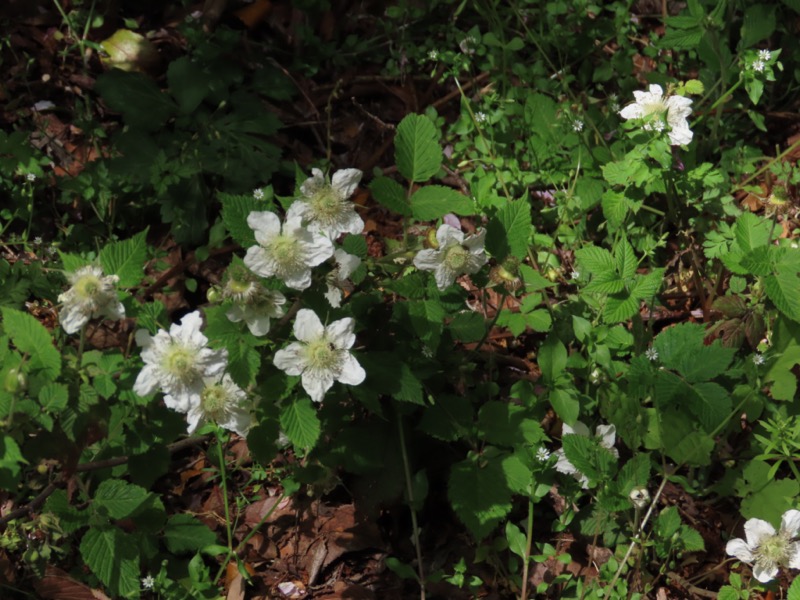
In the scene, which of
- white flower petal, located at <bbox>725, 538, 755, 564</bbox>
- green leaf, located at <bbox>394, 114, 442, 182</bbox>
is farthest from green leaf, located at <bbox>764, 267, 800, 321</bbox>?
green leaf, located at <bbox>394, 114, 442, 182</bbox>

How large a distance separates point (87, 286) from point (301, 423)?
62 centimetres

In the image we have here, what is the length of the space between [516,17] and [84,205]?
2.05 m

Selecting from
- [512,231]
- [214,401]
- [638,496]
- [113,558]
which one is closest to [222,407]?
[214,401]

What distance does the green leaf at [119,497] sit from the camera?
238cm

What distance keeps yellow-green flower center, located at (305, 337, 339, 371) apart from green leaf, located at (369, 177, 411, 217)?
51 cm

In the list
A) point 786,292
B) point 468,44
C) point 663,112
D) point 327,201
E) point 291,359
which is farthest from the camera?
point 468,44

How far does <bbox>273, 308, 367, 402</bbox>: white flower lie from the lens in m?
2.07

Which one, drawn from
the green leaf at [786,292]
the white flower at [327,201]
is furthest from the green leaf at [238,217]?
the green leaf at [786,292]

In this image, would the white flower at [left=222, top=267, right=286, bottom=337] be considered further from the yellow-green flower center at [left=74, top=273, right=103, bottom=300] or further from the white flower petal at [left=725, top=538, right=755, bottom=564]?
the white flower petal at [left=725, top=538, right=755, bottom=564]

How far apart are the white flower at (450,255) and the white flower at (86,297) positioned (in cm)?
77

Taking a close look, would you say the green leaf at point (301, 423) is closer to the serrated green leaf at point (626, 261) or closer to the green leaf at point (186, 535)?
the green leaf at point (186, 535)

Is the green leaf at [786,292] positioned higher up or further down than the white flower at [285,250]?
further down

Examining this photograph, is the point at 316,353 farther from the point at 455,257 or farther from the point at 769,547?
the point at 769,547

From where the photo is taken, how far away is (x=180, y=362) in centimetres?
200
